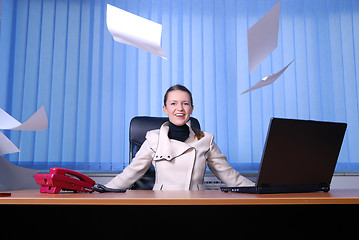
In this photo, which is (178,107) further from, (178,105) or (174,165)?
(174,165)

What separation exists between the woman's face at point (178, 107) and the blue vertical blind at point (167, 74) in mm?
631

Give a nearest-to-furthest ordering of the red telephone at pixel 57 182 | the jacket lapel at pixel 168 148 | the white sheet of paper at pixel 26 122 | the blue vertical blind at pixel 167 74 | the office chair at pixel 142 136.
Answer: the red telephone at pixel 57 182 → the white sheet of paper at pixel 26 122 → the jacket lapel at pixel 168 148 → the office chair at pixel 142 136 → the blue vertical blind at pixel 167 74

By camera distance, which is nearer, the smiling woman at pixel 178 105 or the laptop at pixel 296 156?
the laptop at pixel 296 156

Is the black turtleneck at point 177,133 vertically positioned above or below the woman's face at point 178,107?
below

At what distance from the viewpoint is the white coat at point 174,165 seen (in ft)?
4.61

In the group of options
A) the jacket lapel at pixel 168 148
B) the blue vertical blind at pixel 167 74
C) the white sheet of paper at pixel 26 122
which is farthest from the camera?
the blue vertical blind at pixel 167 74

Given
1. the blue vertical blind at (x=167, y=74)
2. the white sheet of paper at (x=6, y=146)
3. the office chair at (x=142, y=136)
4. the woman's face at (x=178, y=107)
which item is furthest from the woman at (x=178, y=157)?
the blue vertical blind at (x=167, y=74)

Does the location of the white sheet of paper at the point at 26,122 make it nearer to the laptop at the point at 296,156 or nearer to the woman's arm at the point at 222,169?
the laptop at the point at 296,156

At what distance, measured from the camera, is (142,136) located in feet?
5.33

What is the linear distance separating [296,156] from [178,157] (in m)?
0.68

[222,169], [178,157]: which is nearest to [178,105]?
[178,157]
